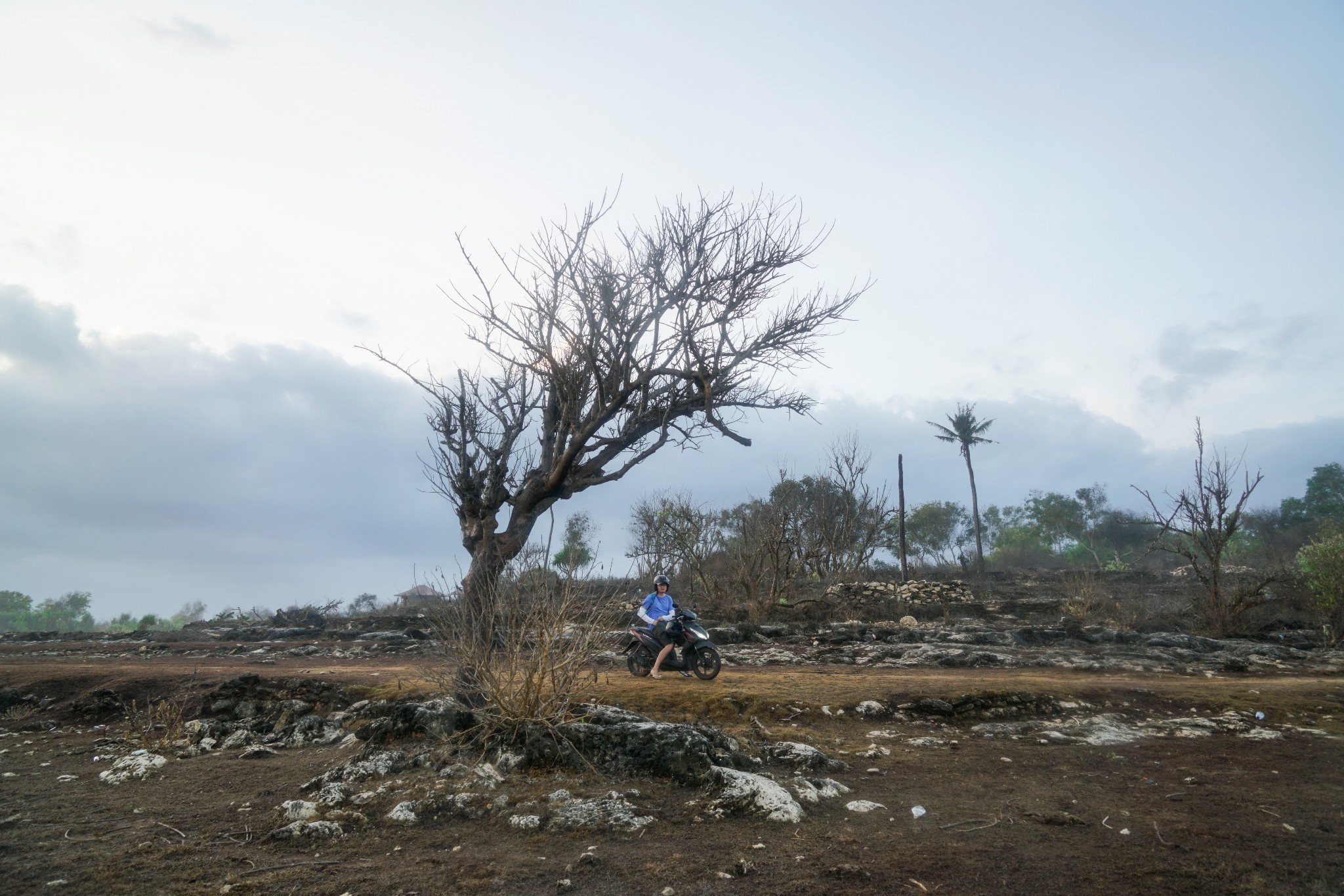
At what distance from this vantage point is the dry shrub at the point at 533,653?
5363 millimetres

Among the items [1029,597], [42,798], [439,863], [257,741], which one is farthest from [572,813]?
[1029,597]

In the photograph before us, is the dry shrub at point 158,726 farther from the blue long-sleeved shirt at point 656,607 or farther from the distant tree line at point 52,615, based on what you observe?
the distant tree line at point 52,615

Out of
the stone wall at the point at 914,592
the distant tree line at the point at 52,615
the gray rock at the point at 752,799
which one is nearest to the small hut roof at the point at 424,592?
the gray rock at the point at 752,799

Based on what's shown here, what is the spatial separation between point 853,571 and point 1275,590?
11.0m

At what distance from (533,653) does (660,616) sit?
482 cm

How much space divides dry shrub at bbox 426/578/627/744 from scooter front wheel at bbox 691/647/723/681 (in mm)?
4119

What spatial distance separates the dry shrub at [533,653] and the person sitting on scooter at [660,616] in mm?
3952

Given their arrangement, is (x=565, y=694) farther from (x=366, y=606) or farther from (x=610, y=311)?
(x=366, y=606)

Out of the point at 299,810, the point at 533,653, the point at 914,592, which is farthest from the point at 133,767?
the point at 914,592

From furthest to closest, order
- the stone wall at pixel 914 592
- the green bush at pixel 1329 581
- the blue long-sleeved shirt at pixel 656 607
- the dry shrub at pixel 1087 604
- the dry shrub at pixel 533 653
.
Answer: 1. the stone wall at pixel 914 592
2. the dry shrub at pixel 1087 604
3. the green bush at pixel 1329 581
4. the blue long-sleeved shirt at pixel 656 607
5. the dry shrub at pixel 533 653

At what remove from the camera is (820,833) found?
407 centimetres

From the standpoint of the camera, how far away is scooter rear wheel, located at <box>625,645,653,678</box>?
10461mm

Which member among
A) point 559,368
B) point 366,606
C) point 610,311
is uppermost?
point 610,311

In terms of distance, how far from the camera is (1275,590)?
18.1 metres
